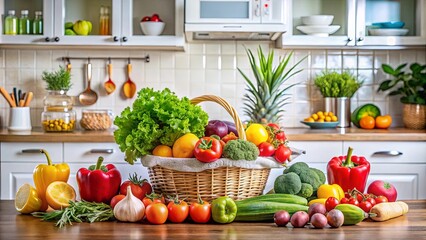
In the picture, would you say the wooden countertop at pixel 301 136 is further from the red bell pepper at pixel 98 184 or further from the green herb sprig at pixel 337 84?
the red bell pepper at pixel 98 184

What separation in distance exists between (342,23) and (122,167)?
6.04 ft

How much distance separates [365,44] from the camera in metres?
4.89

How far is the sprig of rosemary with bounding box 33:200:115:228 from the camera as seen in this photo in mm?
2361

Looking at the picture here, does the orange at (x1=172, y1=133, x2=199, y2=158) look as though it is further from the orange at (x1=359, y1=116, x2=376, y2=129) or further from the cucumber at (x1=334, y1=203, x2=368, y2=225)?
the orange at (x1=359, y1=116, x2=376, y2=129)

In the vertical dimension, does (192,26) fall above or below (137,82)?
above

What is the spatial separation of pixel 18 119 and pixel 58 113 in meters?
0.29

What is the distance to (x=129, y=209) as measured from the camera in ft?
7.68

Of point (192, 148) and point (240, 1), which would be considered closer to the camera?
point (192, 148)

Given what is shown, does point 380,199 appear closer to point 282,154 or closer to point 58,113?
point 282,154

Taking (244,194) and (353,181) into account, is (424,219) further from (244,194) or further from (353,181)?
(244,194)

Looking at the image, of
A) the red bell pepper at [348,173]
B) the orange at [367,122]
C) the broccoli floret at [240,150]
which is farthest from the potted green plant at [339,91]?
the broccoli floret at [240,150]

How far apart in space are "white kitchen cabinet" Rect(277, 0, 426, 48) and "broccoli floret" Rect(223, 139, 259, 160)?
8.37ft

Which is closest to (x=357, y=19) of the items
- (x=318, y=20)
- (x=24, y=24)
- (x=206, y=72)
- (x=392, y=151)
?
(x=318, y=20)

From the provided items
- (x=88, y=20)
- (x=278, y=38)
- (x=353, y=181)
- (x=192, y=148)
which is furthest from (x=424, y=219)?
(x=88, y=20)
